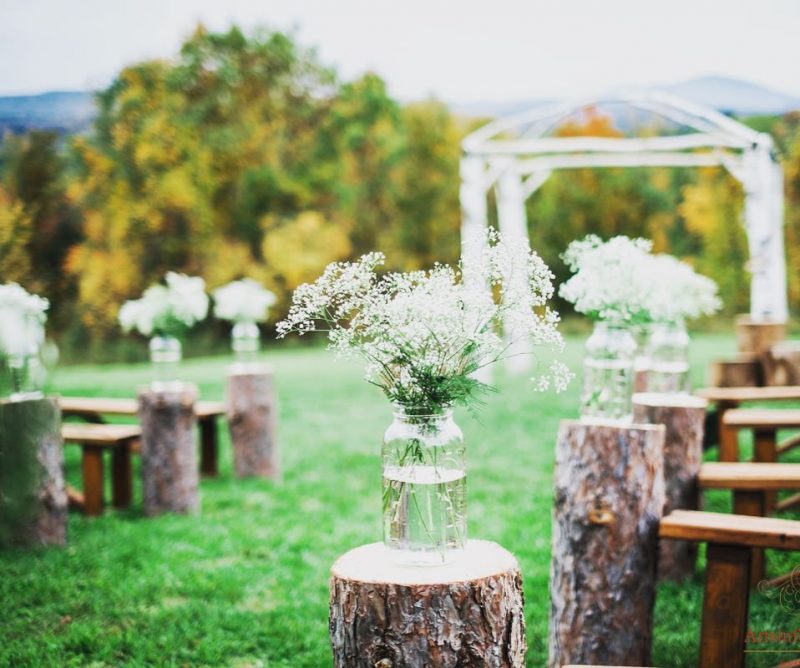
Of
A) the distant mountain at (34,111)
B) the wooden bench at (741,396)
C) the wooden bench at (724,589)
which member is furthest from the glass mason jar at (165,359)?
the wooden bench at (724,589)

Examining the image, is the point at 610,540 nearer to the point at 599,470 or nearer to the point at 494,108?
the point at 599,470

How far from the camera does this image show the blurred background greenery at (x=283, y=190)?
579 inches

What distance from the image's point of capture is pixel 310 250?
1875 cm

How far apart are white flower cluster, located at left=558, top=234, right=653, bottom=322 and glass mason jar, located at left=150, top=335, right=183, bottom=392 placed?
10.7 ft

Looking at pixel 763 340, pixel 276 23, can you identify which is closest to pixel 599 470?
pixel 763 340

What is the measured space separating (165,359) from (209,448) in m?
1.42

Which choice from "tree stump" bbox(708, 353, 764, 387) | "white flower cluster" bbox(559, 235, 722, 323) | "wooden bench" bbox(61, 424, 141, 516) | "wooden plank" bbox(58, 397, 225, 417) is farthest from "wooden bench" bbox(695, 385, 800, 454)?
"wooden bench" bbox(61, 424, 141, 516)

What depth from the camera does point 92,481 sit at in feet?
19.0

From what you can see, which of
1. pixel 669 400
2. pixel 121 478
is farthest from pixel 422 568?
pixel 121 478

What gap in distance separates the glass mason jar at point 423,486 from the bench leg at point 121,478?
13.4 feet

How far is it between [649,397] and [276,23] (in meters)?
17.2

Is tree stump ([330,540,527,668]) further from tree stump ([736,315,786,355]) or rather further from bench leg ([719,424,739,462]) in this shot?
tree stump ([736,315,786,355])

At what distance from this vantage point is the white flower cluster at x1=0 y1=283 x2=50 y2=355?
3520 mm

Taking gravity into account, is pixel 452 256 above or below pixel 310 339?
above
